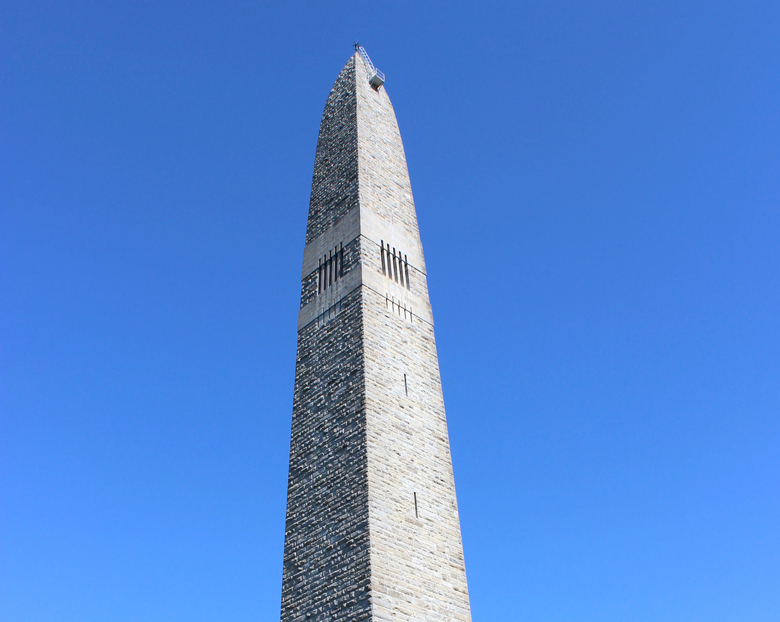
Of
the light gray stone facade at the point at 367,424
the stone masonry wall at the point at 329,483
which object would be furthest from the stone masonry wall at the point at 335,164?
the stone masonry wall at the point at 329,483

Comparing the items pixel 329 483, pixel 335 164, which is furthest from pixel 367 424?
pixel 335 164

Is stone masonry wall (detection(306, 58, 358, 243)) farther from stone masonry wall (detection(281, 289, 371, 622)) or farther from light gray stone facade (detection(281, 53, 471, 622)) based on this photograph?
stone masonry wall (detection(281, 289, 371, 622))

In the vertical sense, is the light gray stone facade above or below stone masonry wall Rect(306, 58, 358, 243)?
below

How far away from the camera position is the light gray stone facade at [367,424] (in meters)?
14.3

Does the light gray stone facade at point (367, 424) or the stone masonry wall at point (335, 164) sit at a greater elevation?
the stone masonry wall at point (335, 164)

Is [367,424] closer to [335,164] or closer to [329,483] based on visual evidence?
[329,483]

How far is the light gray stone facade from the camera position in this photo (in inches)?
563

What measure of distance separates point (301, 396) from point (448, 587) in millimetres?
6038

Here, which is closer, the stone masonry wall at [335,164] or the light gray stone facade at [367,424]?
the light gray stone facade at [367,424]

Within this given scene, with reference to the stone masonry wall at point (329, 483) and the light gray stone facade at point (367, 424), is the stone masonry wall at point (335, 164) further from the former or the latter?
the stone masonry wall at point (329, 483)

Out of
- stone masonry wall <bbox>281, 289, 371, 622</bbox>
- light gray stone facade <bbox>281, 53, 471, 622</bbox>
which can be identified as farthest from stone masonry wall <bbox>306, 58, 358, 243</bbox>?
stone masonry wall <bbox>281, 289, 371, 622</bbox>

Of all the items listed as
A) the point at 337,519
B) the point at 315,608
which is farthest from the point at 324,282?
the point at 315,608

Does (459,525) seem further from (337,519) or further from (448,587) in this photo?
(337,519)

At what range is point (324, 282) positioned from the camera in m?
19.6
